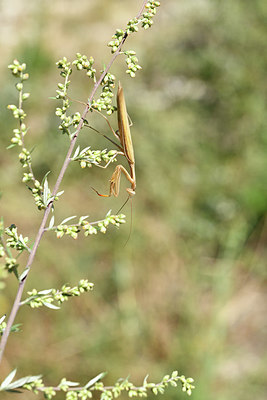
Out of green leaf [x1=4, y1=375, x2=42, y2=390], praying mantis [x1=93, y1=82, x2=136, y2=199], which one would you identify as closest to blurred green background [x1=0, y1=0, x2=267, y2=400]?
praying mantis [x1=93, y1=82, x2=136, y2=199]

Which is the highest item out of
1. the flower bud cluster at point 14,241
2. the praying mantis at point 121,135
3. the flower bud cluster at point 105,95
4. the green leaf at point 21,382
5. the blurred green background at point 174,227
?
the blurred green background at point 174,227

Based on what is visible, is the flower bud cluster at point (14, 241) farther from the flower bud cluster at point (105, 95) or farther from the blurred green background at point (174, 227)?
the blurred green background at point (174, 227)

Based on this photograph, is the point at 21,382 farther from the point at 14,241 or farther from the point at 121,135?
the point at 121,135

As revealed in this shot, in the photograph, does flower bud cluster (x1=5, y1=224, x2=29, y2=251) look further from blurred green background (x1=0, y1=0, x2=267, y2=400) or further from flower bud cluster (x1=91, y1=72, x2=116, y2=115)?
blurred green background (x1=0, y1=0, x2=267, y2=400)

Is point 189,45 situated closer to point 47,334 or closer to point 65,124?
point 47,334

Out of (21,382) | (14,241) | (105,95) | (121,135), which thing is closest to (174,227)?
(121,135)

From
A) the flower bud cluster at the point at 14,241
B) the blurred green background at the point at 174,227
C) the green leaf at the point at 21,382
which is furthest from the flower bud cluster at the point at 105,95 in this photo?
the blurred green background at the point at 174,227

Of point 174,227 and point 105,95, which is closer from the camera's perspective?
point 105,95

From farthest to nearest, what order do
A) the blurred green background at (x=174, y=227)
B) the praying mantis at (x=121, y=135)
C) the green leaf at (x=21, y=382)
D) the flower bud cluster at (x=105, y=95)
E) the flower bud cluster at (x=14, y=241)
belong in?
the blurred green background at (x=174, y=227) → the praying mantis at (x=121, y=135) → the flower bud cluster at (x=105, y=95) → the flower bud cluster at (x=14, y=241) → the green leaf at (x=21, y=382)
